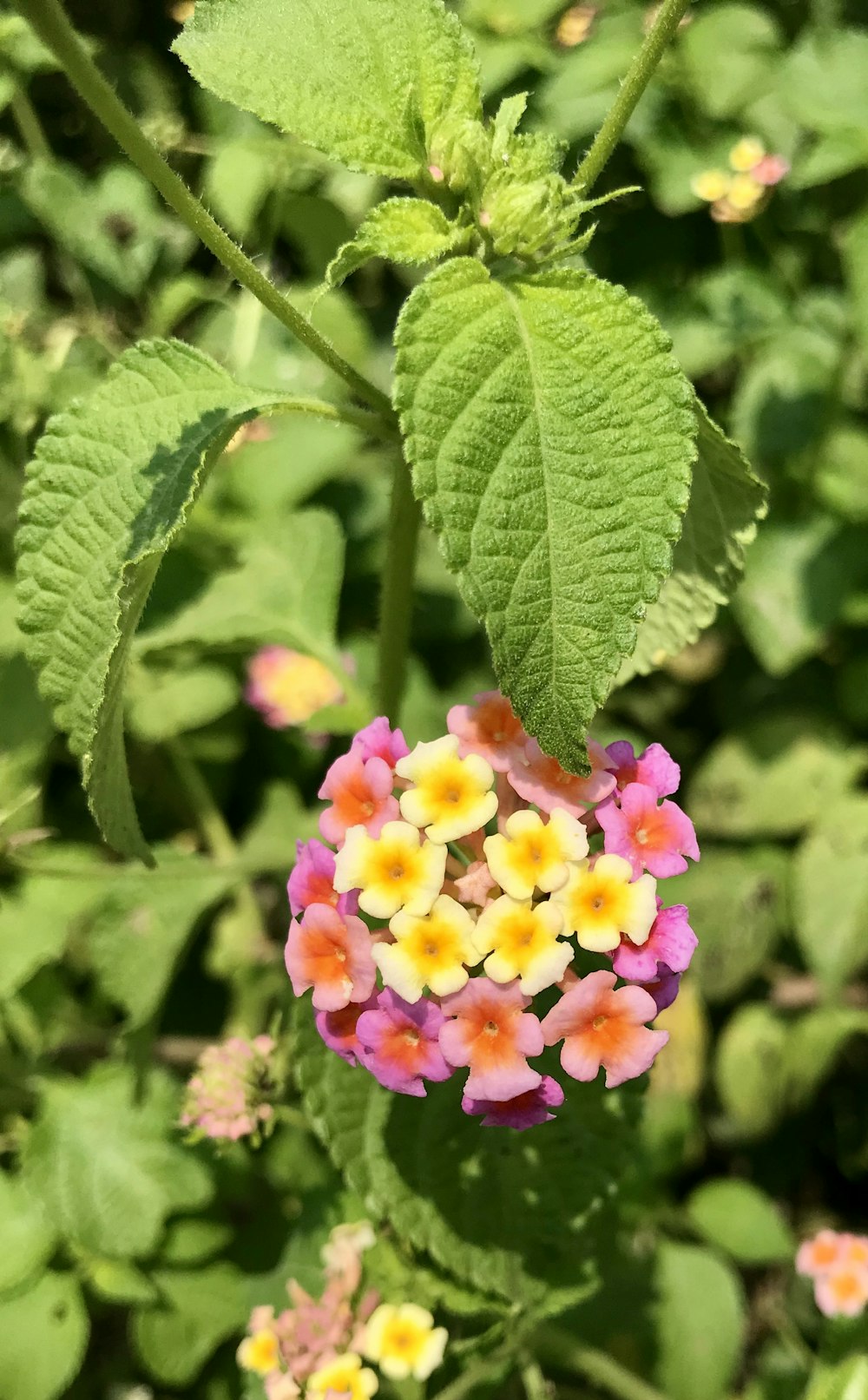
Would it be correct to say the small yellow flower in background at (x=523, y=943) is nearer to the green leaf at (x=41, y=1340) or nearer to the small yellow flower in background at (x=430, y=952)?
the small yellow flower in background at (x=430, y=952)

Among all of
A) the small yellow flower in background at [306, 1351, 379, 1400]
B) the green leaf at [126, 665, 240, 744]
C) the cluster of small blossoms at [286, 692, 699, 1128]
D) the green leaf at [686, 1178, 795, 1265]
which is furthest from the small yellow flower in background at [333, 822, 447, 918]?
the green leaf at [686, 1178, 795, 1265]

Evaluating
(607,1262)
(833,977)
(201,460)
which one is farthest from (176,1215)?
(201,460)

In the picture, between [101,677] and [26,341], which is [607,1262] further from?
[26,341]

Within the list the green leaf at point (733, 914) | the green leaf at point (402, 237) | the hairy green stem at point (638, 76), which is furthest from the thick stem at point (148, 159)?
the green leaf at point (733, 914)

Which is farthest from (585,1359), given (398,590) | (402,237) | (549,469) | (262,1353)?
(402,237)

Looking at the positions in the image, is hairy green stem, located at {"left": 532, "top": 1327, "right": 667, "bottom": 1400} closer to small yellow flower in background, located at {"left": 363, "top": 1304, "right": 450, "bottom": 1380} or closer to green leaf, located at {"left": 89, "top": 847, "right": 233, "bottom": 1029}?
small yellow flower in background, located at {"left": 363, "top": 1304, "right": 450, "bottom": 1380}

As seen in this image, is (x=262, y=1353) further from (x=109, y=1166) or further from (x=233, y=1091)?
(x=109, y=1166)
